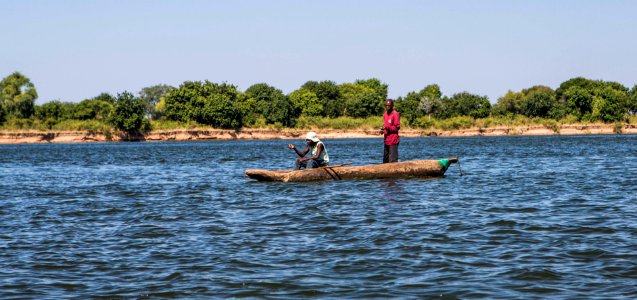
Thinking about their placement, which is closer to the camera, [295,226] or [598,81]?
[295,226]

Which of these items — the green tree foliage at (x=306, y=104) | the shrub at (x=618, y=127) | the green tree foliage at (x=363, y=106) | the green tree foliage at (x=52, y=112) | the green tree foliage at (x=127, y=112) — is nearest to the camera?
the green tree foliage at (x=127, y=112)

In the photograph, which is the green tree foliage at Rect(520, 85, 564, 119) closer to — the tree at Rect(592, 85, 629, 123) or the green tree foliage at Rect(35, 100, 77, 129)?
the tree at Rect(592, 85, 629, 123)

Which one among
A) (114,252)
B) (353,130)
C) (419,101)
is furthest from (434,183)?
(419,101)

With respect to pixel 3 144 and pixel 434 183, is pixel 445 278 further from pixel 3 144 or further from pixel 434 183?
pixel 3 144

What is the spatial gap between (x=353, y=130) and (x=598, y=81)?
46.5 metres

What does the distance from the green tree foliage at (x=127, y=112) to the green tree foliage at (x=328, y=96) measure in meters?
33.3

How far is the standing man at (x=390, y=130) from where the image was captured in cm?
2248

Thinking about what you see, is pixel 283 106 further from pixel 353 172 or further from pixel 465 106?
pixel 353 172

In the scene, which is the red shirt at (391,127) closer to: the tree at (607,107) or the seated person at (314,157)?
the seated person at (314,157)

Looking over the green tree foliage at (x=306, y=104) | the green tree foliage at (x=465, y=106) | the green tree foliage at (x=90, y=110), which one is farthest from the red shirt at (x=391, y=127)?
the green tree foliage at (x=90, y=110)

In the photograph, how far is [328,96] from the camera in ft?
438

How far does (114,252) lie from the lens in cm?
1128

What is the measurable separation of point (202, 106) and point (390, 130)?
82341mm

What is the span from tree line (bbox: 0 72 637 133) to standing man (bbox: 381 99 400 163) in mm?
77590
